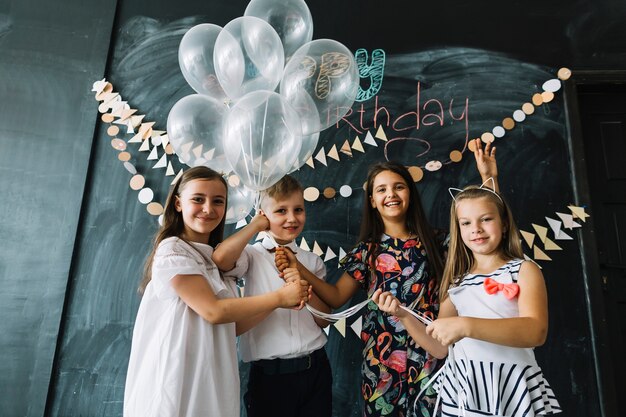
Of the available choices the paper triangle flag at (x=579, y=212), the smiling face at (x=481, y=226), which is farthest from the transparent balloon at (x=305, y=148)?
the paper triangle flag at (x=579, y=212)

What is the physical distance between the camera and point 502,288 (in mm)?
1099

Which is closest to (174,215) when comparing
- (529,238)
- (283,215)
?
(283,215)

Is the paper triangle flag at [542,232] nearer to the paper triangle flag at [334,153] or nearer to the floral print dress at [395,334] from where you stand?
the floral print dress at [395,334]

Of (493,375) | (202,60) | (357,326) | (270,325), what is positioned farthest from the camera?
(357,326)

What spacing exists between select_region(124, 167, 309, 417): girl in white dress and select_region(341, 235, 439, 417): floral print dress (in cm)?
35

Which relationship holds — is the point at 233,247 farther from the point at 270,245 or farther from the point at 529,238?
the point at 529,238

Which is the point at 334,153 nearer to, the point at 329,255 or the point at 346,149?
the point at 346,149

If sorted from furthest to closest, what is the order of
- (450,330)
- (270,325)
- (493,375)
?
(270,325)
(493,375)
(450,330)

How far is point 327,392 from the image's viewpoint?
4.22ft

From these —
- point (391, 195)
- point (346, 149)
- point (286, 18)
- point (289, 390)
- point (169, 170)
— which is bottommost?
point (289, 390)

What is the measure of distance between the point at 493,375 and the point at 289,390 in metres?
0.56

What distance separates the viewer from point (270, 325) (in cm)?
130

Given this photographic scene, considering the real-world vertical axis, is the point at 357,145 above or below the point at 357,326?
above

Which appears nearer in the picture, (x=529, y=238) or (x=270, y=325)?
(x=270, y=325)
